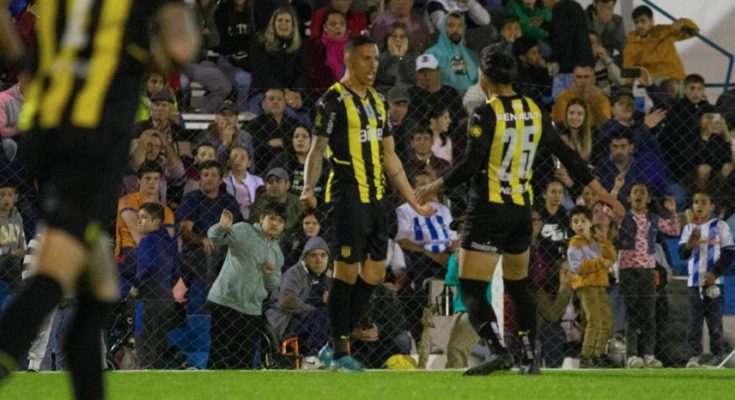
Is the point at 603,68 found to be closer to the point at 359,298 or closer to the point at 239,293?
the point at 239,293

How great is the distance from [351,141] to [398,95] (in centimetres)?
379

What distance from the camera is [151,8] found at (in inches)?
203

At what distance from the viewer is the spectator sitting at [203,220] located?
12.3 m

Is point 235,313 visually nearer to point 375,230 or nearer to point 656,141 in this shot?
point 375,230

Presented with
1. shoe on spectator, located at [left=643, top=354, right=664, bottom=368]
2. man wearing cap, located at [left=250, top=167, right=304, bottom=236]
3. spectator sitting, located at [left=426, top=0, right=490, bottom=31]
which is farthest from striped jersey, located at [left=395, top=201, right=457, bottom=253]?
spectator sitting, located at [left=426, top=0, right=490, bottom=31]

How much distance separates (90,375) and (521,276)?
5.15m

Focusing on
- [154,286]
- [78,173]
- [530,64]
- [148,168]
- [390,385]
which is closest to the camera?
[78,173]

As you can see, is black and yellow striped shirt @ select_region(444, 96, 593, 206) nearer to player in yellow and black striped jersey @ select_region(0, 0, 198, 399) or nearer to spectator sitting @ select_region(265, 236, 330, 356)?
spectator sitting @ select_region(265, 236, 330, 356)

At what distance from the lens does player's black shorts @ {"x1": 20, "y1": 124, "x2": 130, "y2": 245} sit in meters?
4.82

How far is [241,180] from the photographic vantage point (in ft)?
43.1

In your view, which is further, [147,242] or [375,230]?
[147,242]

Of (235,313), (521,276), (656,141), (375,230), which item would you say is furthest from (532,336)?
(656,141)

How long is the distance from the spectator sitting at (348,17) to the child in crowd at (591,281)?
4.19 metres

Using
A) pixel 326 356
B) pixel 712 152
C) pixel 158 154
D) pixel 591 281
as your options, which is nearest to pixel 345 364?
pixel 326 356
